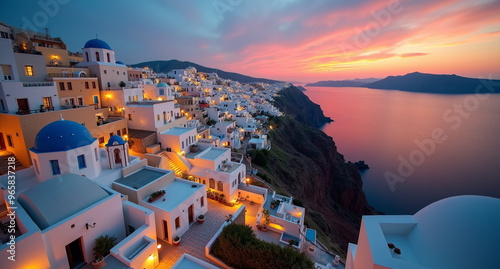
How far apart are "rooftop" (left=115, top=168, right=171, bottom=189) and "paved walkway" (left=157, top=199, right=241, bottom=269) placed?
13.6 feet

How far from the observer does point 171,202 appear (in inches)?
536

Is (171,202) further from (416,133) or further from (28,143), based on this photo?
(416,133)

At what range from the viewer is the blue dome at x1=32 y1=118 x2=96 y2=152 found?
12.4 metres

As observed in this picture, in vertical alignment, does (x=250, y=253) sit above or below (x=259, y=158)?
above

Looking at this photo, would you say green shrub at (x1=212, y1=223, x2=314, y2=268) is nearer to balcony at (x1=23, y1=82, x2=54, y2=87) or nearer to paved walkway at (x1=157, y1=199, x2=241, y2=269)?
paved walkway at (x1=157, y1=199, x2=241, y2=269)

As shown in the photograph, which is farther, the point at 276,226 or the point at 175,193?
the point at 276,226

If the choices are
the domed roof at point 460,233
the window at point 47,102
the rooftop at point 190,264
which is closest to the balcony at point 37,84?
the window at point 47,102

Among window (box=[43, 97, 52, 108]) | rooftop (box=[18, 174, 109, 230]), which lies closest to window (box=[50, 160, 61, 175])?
rooftop (box=[18, 174, 109, 230])

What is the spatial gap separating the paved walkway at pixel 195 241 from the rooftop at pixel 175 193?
2280mm

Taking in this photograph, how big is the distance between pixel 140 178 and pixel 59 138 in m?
5.44

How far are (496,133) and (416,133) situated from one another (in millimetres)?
24105

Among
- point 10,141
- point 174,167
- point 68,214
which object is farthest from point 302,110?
point 68,214

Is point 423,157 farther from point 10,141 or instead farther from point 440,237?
point 10,141

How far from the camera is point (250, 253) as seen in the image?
1030 cm
